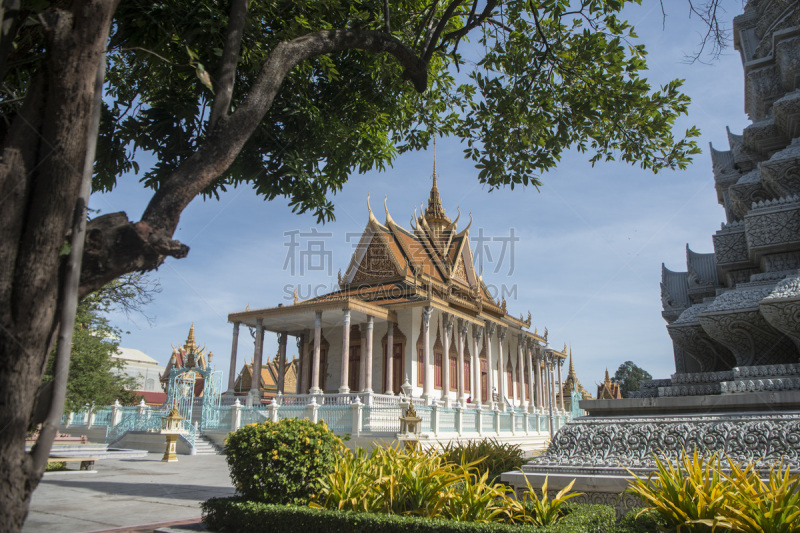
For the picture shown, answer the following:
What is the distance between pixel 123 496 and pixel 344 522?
5.31 m

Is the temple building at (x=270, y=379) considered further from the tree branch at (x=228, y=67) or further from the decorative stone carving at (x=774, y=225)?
the tree branch at (x=228, y=67)

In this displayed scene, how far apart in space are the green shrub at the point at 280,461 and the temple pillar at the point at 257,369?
1621 centimetres

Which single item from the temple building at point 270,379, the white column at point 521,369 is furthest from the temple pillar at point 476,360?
the temple building at point 270,379

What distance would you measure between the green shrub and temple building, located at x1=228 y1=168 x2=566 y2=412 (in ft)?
46.7

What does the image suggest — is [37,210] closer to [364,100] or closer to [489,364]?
[364,100]

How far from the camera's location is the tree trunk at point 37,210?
6.73ft

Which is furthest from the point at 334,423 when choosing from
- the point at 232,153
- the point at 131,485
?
the point at 232,153

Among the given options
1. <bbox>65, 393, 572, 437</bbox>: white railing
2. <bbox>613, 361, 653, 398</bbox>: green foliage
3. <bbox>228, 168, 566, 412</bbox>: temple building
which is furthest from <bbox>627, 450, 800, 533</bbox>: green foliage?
<bbox>613, 361, 653, 398</bbox>: green foliage

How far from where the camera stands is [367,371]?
21.1 meters

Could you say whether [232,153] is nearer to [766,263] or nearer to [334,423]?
[766,263]

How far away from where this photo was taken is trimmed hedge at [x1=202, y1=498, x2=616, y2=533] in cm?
397

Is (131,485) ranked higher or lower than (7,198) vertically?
lower

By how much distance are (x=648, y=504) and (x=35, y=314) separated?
3.99 m

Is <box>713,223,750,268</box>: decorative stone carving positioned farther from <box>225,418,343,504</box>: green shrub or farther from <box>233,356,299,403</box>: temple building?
<box>233,356,299,403</box>: temple building
